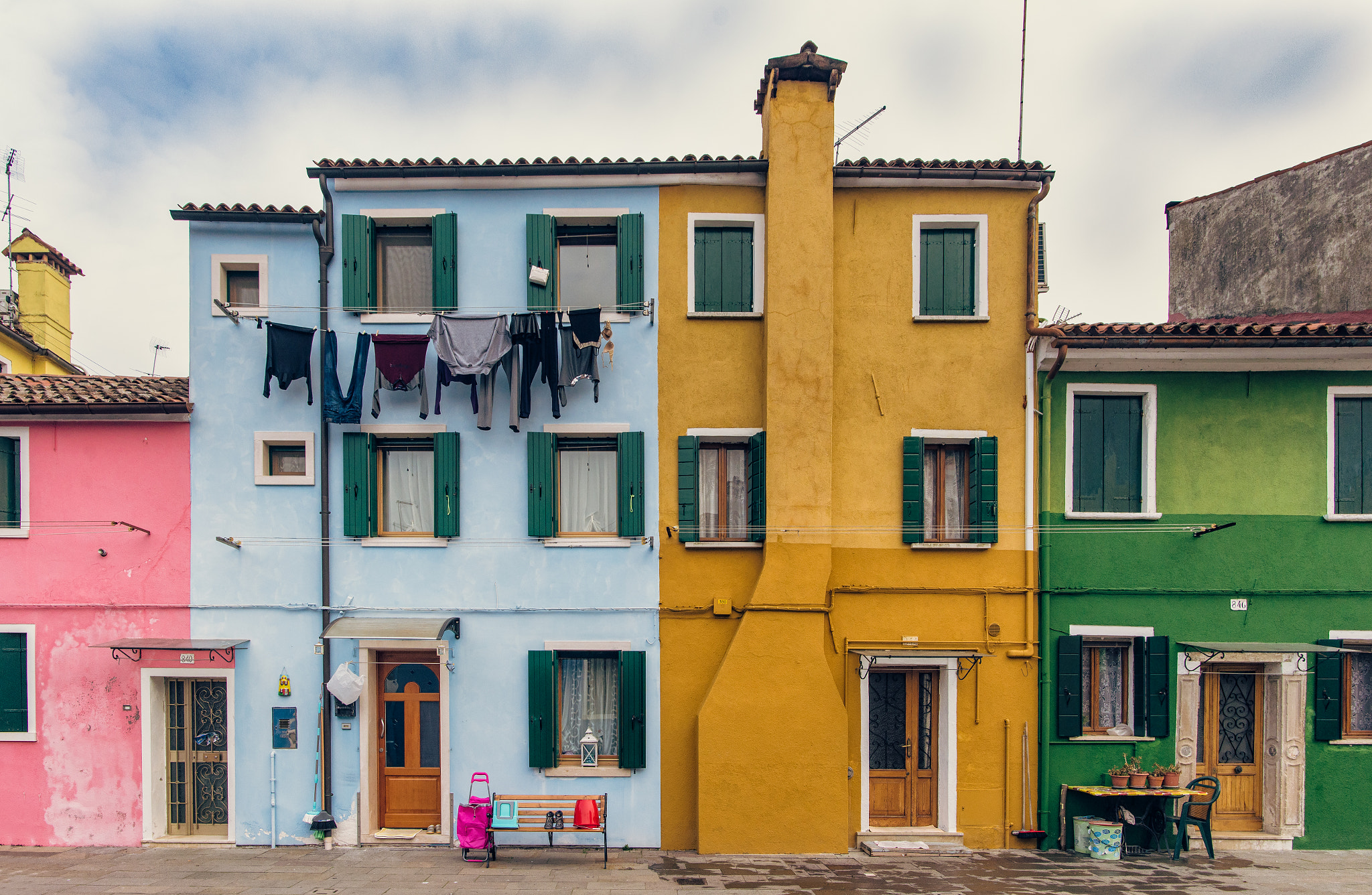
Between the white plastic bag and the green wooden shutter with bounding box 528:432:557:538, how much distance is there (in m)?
3.08

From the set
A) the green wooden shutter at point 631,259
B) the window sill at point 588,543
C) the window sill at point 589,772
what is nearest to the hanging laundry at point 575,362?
the green wooden shutter at point 631,259

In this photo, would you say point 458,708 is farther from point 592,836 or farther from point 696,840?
point 696,840

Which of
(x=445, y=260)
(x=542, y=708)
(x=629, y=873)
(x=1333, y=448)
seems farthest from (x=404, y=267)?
(x=1333, y=448)

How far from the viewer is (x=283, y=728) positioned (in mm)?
9453

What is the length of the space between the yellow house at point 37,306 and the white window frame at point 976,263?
64.2ft

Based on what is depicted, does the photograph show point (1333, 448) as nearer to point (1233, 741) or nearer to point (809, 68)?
point (1233, 741)

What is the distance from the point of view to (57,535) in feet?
31.4

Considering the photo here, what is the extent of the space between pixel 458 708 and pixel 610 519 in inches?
136

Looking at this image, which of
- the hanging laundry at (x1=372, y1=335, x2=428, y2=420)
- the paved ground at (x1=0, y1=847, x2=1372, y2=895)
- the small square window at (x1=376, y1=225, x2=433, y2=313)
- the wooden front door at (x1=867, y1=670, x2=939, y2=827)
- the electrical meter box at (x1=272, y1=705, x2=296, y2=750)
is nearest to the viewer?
the paved ground at (x1=0, y1=847, x2=1372, y2=895)

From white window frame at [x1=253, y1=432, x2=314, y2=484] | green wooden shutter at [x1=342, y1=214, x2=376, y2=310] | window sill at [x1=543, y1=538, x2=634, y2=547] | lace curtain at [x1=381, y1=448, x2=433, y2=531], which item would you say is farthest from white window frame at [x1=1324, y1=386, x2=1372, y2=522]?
white window frame at [x1=253, y1=432, x2=314, y2=484]

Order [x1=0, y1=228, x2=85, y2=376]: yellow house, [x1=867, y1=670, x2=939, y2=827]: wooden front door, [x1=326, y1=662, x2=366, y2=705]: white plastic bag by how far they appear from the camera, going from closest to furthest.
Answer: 1. [x1=326, y1=662, x2=366, y2=705]: white plastic bag
2. [x1=867, y1=670, x2=939, y2=827]: wooden front door
3. [x1=0, y1=228, x2=85, y2=376]: yellow house

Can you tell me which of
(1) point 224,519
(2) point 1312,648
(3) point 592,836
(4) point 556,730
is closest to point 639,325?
(4) point 556,730

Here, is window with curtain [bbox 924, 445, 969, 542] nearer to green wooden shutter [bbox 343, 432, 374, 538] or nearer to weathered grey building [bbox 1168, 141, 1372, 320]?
weathered grey building [bbox 1168, 141, 1372, 320]

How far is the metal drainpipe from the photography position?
938 cm
